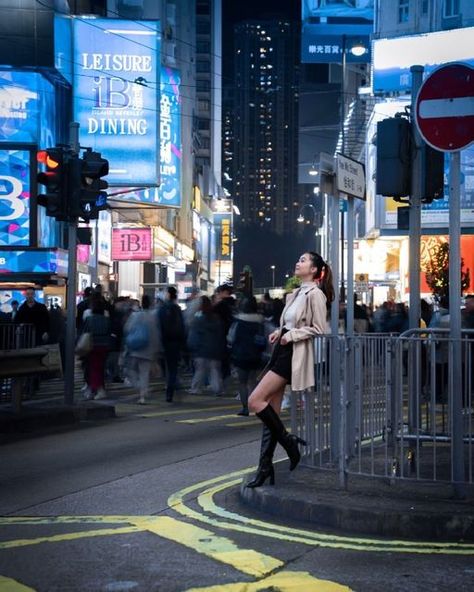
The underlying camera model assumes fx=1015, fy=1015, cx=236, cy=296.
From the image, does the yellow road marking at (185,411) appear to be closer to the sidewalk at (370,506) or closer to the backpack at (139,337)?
the backpack at (139,337)

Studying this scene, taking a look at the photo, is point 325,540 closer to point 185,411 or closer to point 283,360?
point 283,360

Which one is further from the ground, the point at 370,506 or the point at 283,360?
the point at 283,360

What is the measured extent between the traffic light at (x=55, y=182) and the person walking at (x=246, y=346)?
286cm

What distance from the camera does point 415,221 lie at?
9.24 meters

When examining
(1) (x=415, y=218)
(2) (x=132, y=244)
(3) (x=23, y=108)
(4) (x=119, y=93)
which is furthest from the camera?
(2) (x=132, y=244)

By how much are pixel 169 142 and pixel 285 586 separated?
39.6m

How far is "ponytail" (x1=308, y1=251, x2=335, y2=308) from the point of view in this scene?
7.80m

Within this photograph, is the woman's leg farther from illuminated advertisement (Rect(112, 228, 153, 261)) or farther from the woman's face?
illuminated advertisement (Rect(112, 228, 153, 261))

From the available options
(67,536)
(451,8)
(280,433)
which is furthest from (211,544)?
(451,8)

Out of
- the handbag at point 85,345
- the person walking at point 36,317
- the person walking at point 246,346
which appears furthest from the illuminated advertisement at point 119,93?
the person walking at point 246,346

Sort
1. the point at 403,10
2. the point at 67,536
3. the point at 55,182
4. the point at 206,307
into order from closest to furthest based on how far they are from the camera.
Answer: the point at 67,536
the point at 55,182
the point at 206,307
the point at 403,10

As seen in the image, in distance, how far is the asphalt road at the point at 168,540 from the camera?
526 cm

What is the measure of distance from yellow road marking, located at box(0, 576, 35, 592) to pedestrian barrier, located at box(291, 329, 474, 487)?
9.17 ft

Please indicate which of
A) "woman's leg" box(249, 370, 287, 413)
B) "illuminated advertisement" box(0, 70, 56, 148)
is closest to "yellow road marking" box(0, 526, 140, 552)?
"woman's leg" box(249, 370, 287, 413)
